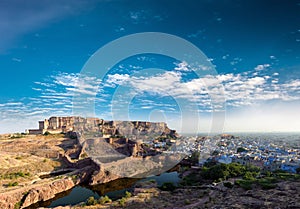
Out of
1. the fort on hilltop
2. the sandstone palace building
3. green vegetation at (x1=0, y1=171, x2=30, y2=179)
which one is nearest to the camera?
green vegetation at (x1=0, y1=171, x2=30, y2=179)

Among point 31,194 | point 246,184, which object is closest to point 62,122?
point 31,194

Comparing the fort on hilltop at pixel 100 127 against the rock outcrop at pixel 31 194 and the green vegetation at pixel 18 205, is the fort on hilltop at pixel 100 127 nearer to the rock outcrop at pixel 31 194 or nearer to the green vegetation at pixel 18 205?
the rock outcrop at pixel 31 194

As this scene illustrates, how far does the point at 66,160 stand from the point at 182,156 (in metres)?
22.0

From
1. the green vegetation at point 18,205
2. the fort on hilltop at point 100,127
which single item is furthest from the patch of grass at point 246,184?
the fort on hilltop at point 100,127

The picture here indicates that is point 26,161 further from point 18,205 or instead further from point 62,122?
point 62,122

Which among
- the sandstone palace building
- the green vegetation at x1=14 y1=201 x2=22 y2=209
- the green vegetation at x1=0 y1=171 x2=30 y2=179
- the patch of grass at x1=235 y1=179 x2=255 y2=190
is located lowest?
the green vegetation at x1=14 y1=201 x2=22 y2=209

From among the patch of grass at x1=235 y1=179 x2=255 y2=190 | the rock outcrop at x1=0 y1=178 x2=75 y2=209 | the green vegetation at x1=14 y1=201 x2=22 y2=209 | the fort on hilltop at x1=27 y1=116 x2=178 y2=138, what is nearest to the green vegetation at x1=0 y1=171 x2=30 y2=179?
the rock outcrop at x1=0 y1=178 x2=75 y2=209

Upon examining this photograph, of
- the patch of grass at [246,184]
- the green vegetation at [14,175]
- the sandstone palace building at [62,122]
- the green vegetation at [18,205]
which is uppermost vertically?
the sandstone palace building at [62,122]

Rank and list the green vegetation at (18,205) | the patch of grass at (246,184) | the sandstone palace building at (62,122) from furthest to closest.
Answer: the sandstone palace building at (62,122)
the green vegetation at (18,205)
the patch of grass at (246,184)

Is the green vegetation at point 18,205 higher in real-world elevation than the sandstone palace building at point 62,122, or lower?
lower

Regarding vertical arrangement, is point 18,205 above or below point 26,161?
below

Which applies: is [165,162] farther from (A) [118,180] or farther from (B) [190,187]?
(B) [190,187]

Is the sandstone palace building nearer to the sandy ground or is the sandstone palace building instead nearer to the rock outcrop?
the sandy ground

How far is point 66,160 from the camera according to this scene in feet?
113
